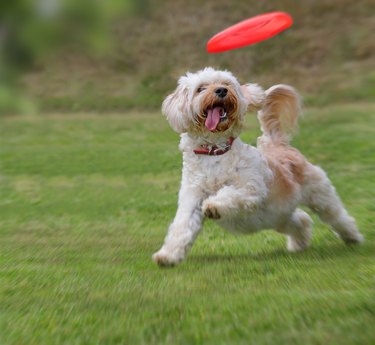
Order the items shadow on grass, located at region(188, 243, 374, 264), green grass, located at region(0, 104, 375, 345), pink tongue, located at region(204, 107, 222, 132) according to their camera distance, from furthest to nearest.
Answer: shadow on grass, located at region(188, 243, 374, 264) < pink tongue, located at region(204, 107, 222, 132) < green grass, located at region(0, 104, 375, 345)

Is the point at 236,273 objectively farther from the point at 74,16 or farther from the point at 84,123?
the point at 84,123

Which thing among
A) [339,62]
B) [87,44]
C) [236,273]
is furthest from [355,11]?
[87,44]

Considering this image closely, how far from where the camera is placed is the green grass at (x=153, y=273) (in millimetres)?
3984

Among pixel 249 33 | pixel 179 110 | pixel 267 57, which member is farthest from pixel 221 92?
pixel 267 57

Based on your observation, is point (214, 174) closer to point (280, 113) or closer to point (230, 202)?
point (230, 202)

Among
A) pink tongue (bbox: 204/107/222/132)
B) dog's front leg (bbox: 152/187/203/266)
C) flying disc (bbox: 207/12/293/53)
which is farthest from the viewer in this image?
flying disc (bbox: 207/12/293/53)

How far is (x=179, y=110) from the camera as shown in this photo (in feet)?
20.2

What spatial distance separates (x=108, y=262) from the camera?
667 centimetres

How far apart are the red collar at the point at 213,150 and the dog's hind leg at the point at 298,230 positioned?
0.99 m

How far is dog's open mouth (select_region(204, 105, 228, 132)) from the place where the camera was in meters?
5.99

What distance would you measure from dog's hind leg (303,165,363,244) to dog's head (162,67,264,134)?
2.89 ft

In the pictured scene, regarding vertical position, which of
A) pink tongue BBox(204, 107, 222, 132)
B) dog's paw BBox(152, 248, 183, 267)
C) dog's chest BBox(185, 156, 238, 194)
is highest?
pink tongue BBox(204, 107, 222, 132)

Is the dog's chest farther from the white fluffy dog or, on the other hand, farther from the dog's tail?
the dog's tail

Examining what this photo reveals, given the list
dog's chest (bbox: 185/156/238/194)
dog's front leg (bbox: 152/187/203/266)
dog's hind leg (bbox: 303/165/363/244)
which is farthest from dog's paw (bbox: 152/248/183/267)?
dog's hind leg (bbox: 303/165/363/244)
